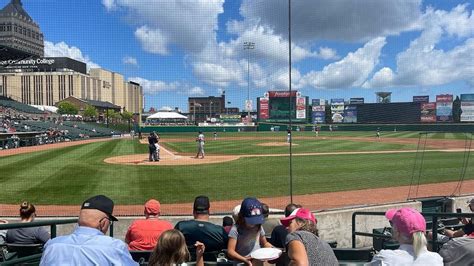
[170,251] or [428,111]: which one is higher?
[428,111]

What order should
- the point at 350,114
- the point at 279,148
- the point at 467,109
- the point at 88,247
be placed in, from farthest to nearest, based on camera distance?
the point at 350,114 < the point at 467,109 < the point at 279,148 < the point at 88,247

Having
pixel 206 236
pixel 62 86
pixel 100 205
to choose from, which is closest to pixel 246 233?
pixel 206 236

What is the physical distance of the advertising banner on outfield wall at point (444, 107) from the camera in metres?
78.6

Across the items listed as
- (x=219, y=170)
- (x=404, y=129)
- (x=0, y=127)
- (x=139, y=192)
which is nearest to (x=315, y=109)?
(x=404, y=129)

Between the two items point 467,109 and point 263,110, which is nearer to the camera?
point 467,109

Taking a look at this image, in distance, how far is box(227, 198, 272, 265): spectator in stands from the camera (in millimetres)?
3889

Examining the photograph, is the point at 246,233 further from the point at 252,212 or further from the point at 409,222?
the point at 409,222

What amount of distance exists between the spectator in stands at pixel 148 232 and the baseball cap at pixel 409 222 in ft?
8.75

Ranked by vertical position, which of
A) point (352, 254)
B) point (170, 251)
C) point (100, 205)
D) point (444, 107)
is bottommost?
point (352, 254)

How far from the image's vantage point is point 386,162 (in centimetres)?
2259

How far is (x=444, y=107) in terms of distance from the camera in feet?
260

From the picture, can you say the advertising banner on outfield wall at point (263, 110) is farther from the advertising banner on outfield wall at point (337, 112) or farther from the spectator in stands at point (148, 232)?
the spectator in stands at point (148, 232)

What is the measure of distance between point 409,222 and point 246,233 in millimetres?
1621

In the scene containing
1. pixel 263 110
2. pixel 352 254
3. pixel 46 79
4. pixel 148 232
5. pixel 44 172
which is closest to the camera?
pixel 352 254
